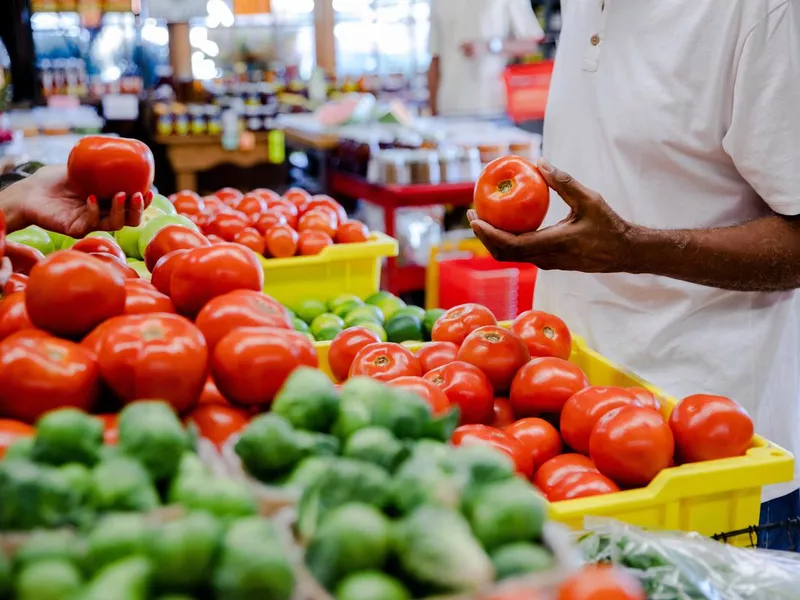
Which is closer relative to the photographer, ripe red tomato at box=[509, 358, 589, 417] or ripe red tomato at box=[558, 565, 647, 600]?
ripe red tomato at box=[558, 565, 647, 600]

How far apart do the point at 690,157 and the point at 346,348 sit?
35.1 inches

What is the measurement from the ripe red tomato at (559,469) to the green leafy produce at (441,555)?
763 millimetres

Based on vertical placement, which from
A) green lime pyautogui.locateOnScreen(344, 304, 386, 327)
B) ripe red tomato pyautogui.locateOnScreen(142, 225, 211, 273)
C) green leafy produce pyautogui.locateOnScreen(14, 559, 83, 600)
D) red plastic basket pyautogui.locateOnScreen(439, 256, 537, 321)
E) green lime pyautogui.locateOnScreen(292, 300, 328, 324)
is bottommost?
red plastic basket pyautogui.locateOnScreen(439, 256, 537, 321)

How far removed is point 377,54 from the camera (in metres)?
13.0

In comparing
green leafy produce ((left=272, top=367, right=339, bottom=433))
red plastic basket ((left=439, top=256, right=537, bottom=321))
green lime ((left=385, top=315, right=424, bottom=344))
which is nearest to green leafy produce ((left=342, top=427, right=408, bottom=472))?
green leafy produce ((left=272, top=367, right=339, bottom=433))

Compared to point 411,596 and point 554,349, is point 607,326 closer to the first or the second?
point 554,349

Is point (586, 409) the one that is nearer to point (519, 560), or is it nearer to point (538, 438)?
point (538, 438)

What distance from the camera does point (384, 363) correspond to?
70.0 inches

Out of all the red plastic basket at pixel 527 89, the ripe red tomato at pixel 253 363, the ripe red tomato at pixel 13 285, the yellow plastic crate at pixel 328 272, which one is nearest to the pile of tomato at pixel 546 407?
the ripe red tomato at pixel 253 363

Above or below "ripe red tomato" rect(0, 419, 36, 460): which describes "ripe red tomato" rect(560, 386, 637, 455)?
below

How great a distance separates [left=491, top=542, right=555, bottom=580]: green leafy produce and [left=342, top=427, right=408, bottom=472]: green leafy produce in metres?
0.14

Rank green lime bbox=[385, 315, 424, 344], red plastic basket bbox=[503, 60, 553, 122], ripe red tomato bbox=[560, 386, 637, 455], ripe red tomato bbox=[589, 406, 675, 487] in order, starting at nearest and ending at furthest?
ripe red tomato bbox=[589, 406, 675, 487] → ripe red tomato bbox=[560, 386, 637, 455] → green lime bbox=[385, 315, 424, 344] → red plastic basket bbox=[503, 60, 553, 122]

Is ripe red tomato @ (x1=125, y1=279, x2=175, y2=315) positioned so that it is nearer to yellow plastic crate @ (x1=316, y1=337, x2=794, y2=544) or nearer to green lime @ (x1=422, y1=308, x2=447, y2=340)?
yellow plastic crate @ (x1=316, y1=337, x2=794, y2=544)

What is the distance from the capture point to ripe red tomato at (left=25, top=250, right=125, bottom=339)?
1.17 metres
